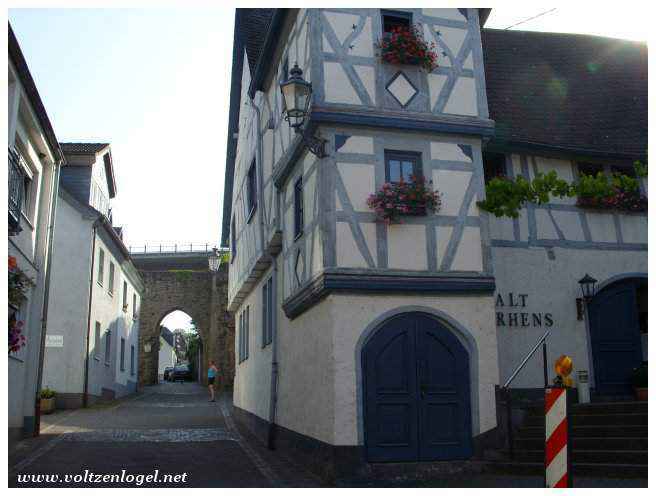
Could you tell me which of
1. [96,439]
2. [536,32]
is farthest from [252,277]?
[536,32]

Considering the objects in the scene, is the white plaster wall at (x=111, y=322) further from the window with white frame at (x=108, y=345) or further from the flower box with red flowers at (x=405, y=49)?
the flower box with red flowers at (x=405, y=49)

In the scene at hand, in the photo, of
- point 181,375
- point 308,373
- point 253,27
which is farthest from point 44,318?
point 181,375

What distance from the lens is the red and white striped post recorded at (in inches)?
237

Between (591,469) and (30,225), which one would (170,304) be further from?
(591,469)

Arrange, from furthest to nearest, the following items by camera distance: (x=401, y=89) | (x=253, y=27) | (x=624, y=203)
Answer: (x=253, y=27), (x=624, y=203), (x=401, y=89)

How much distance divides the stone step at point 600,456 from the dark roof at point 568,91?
5.53 m

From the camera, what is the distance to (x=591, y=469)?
9.51m

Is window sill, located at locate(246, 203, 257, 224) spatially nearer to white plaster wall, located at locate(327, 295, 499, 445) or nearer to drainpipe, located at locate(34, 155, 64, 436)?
drainpipe, located at locate(34, 155, 64, 436)

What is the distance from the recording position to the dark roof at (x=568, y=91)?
1367cm

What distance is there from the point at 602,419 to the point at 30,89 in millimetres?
10358

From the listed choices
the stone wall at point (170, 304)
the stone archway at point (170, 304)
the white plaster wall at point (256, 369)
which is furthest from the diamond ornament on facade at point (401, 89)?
the stone wall at point (170, 304)

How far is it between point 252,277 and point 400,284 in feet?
21.5

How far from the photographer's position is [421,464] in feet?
32.6

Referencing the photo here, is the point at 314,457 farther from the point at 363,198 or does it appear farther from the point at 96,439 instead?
the point at 96,439
